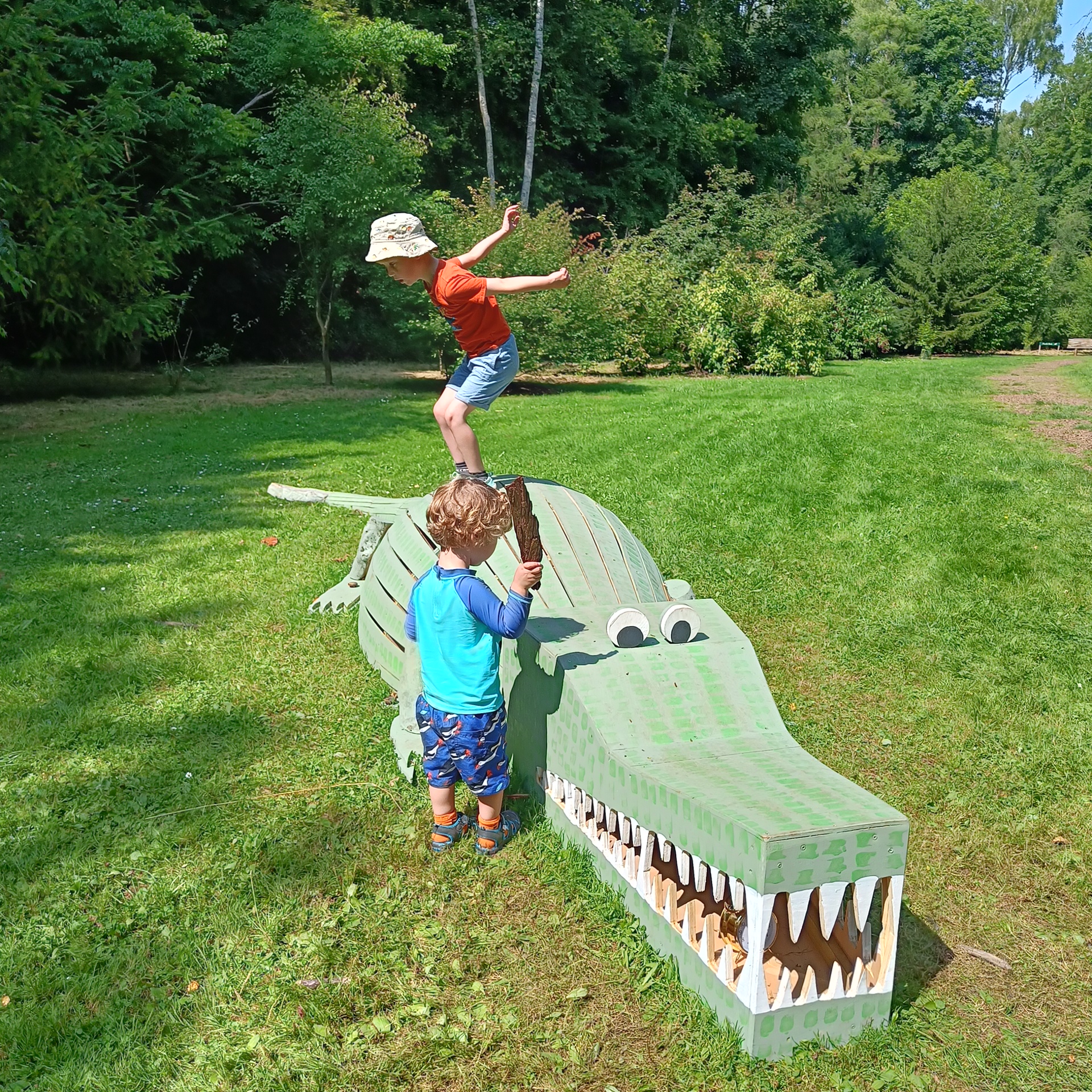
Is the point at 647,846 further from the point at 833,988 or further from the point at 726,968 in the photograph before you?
the point at 833,988

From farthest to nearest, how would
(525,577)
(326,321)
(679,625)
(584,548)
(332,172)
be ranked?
(326,321)
(332,172)
(584,548)
(679,625)
(525,577)

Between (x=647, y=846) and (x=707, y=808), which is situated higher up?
(x=707, y=808)

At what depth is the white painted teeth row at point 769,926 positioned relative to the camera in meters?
2.58

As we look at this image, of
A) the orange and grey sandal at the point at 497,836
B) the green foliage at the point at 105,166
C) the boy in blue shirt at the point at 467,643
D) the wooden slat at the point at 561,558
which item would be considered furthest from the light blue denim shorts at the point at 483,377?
the green foliage at the point at 105,166

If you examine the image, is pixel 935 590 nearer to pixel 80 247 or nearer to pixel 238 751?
pixel 238 751

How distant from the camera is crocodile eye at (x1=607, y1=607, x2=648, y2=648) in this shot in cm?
366

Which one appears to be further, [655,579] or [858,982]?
[655,579]

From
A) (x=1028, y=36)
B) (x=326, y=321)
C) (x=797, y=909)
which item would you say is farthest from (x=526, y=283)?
(x=1028, y=36)

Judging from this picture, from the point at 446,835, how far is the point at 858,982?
1755 mm

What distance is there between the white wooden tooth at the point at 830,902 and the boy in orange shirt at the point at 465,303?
9.66 feet

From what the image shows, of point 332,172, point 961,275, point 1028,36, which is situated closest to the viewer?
point 332,172

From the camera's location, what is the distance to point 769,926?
8.50 ft

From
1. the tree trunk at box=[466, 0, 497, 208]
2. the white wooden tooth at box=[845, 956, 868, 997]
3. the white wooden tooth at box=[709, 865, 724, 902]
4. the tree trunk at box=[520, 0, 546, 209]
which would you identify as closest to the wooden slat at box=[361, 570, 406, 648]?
the white wooden tooth at box=[709, 865, 724, 902]

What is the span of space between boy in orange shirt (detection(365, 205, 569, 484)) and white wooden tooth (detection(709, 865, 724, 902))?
2745 mm
